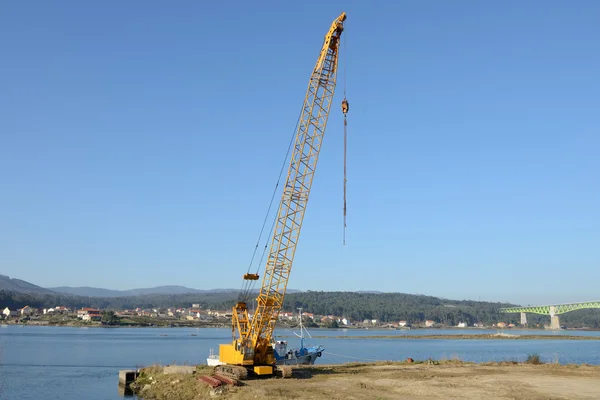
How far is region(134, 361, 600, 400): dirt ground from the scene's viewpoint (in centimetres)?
3092

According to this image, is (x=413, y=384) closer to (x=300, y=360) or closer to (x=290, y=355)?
(x=290, y=355)

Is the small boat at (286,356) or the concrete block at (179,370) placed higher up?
the small boat at (286,356)

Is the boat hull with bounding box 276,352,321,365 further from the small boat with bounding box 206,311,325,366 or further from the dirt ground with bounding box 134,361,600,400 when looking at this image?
the dirt ground with bounding box 134,361,600,400

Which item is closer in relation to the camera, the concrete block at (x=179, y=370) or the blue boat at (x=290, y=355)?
the concrete block at (x=179, y=370)

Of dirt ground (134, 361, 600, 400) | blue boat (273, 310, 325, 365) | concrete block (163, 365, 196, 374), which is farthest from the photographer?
blue boat (273, 310, 325, 365)

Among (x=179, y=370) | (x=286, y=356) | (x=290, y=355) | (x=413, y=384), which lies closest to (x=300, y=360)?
(x=290, y=355)

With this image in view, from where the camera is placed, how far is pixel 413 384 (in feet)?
116

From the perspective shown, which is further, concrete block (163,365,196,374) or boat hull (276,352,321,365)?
boat hull (276,352,321,365)

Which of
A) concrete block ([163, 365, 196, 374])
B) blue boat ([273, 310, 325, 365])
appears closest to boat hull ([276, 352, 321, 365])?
blue boat ([273, 310, 325, 365])

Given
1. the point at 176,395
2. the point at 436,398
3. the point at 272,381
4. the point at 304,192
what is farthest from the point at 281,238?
the point at 436,398

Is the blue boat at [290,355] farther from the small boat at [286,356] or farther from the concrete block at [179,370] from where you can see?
the concrete block at [179,370]

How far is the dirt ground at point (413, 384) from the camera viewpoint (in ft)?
101

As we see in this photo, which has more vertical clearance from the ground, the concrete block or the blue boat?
the blue boat

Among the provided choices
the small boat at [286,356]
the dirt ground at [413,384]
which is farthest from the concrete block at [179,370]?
the small boat at [286,356]
